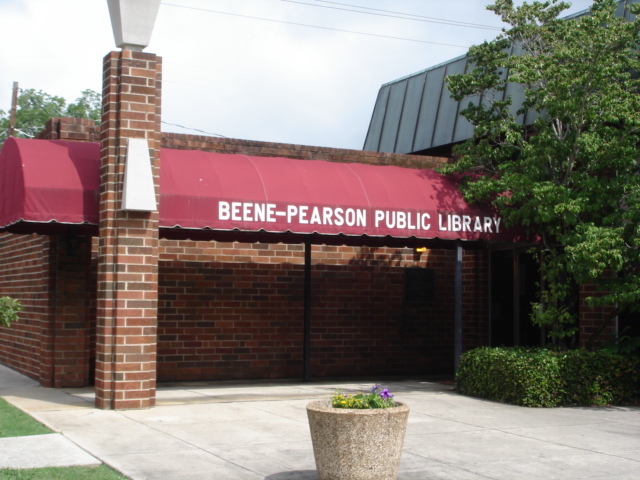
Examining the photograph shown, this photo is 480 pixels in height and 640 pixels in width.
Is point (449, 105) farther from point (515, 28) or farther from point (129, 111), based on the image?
point (129, 111)

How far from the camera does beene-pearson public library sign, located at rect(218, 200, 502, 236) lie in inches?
495

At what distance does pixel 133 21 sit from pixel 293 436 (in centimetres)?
603

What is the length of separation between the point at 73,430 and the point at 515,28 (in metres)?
9.74

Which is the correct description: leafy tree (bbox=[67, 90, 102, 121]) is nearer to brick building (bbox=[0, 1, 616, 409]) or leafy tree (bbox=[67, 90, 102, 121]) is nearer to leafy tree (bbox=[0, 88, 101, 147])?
leafy tree (bbox=[0, 88, 101, 147])

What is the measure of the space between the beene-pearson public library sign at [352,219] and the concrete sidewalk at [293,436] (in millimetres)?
2691

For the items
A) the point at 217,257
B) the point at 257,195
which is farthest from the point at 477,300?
the point at 257,195

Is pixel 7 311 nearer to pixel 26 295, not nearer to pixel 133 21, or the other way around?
pixel 133 21

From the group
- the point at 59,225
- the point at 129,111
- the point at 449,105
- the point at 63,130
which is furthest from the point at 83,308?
the point at 449,105

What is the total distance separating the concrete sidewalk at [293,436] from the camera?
26.3 ft

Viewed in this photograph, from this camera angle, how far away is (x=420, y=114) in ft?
70.3

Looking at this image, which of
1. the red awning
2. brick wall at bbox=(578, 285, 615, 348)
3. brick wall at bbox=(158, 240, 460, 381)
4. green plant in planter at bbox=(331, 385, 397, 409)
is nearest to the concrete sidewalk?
green plant in planter at bbox=(331, 385, 397, 409)

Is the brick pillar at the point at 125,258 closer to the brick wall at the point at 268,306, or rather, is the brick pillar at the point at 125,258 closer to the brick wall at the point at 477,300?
the brick wall at the point at 268,306

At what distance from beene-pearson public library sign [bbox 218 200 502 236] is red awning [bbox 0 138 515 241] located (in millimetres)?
15

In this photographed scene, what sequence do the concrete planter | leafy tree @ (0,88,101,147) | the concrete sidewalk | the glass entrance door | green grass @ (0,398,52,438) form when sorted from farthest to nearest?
leafy tree @ (0,88,101,147) < the glass entrance door < green grass @ (0,398,52,438) < the concrete sidewalk < the concrete planter
